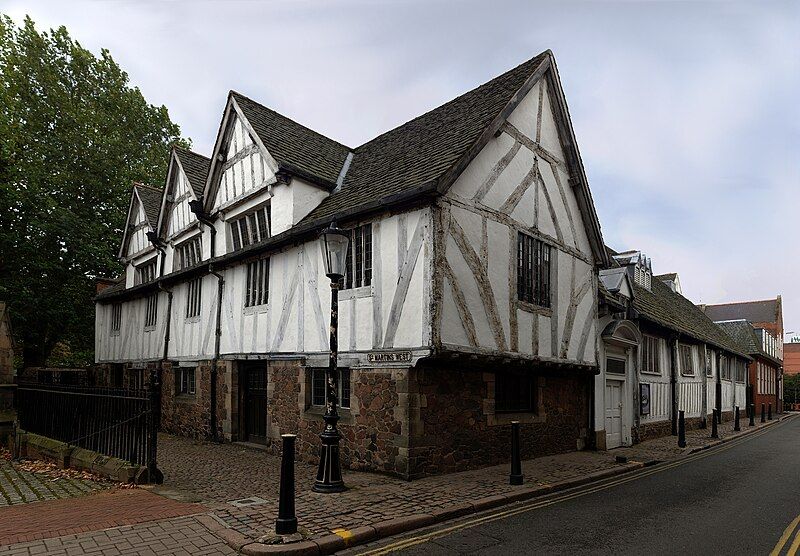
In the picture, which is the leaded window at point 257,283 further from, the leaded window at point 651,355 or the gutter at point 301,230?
the leaded window at point 651,355

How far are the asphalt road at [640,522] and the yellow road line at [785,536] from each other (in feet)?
0.14

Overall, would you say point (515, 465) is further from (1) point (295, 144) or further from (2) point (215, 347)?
(1) point (295, 144)

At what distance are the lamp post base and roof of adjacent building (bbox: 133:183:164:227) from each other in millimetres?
16987

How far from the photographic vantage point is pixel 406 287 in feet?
32.1

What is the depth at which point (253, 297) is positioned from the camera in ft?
46.2

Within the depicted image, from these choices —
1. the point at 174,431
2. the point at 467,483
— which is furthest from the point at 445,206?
the point at 174,431

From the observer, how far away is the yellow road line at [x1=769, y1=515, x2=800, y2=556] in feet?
19.7

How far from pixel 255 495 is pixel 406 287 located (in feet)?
13.7

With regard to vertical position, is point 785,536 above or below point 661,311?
below

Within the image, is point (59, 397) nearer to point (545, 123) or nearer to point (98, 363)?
point (545, 123)

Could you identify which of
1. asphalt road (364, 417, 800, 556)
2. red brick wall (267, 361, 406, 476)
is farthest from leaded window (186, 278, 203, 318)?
asphalt road (364, 417, 800, 556)

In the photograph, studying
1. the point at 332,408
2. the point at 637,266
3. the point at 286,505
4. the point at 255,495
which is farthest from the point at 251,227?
the point at 637,266

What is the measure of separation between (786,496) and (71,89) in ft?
104

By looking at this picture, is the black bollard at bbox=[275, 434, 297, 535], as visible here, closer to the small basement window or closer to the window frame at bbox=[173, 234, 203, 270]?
the small basement window
